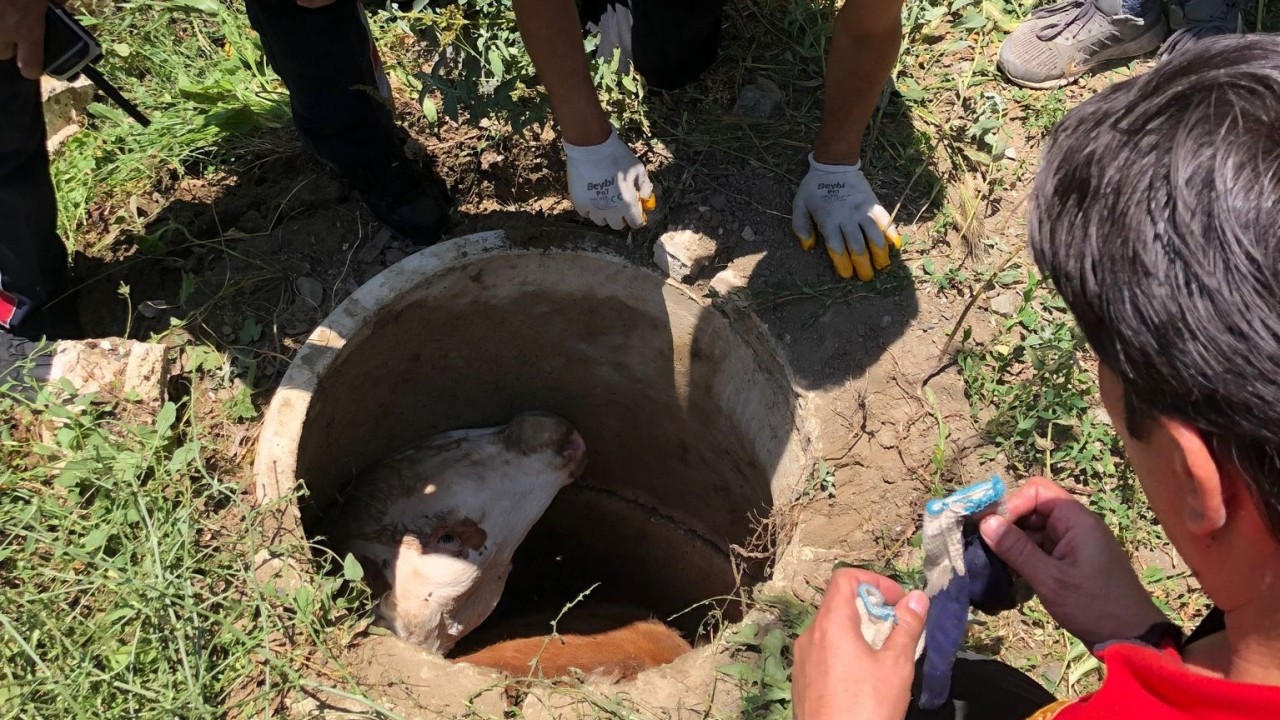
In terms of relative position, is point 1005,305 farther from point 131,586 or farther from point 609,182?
point 131,586

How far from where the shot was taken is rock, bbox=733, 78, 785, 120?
2.79 meters

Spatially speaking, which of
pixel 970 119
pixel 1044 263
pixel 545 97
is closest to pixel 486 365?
pixel 545 97

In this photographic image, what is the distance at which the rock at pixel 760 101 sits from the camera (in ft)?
9.15

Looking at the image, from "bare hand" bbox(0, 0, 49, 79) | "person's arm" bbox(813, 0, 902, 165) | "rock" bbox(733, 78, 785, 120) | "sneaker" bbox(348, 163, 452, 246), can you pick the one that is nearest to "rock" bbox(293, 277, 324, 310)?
"sneaker" bbox(348, 163, 452, 246)

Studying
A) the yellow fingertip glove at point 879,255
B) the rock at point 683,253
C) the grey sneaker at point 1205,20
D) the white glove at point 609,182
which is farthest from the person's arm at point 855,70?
the grey sneaker at point 1205,20

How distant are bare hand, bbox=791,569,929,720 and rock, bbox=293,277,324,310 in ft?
6.10

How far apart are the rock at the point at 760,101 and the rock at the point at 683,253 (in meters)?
0.51

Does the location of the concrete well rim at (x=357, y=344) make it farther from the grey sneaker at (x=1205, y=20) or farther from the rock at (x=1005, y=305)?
the grey sneaker at (x=1205, y=20)

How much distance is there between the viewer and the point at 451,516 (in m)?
2.86

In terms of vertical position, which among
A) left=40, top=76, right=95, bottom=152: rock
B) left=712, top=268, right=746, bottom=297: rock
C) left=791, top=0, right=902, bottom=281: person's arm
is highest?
left=40, top=76, right=95, bottom=152: rock

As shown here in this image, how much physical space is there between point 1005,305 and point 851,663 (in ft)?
5.08

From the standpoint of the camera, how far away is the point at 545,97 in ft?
8.86

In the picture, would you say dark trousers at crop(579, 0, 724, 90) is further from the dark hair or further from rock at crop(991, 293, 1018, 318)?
the dark hair

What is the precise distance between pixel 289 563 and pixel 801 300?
5.00 ft
